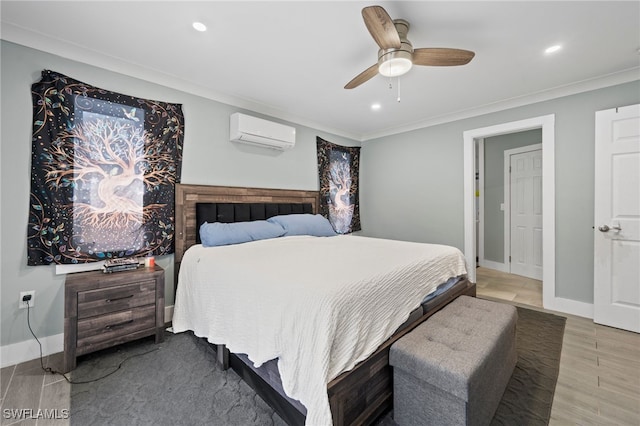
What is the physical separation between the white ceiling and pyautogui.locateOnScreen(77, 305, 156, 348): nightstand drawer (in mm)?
2123

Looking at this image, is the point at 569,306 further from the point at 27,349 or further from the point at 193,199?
the point at 27,349

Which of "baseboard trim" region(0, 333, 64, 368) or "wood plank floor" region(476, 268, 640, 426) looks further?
"baseboard trim" region(0, 333, 64, 368)

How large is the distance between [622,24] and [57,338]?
4.92 metres

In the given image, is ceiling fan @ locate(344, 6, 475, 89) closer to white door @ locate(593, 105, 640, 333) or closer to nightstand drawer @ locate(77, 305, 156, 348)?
white door @ locate(593, 105, 640, 333)

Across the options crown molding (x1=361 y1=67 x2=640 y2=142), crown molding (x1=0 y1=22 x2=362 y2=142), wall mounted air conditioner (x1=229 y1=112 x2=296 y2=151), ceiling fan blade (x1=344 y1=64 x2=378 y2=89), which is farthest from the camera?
wall mounted air conditioner (x1=229 y1=112 x2=296 y2=151)

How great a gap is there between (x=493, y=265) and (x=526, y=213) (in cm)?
110

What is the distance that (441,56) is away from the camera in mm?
1941

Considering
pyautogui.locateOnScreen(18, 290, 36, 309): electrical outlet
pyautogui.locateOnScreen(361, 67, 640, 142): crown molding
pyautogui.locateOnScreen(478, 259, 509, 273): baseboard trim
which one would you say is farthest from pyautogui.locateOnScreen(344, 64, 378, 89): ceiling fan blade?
pyautogui.locateOnScreen(478, 259, 509, 273): baseboard trim

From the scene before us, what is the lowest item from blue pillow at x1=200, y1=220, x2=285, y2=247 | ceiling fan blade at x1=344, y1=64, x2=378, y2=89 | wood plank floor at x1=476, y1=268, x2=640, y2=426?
wood plank floor at x1=476, y1=268, x2=640, y2=426

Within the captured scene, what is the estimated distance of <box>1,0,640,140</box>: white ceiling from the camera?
178 centimetres

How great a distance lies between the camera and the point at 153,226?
259 cm

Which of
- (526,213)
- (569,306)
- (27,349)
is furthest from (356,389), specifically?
(526,213)

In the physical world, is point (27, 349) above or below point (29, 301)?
below

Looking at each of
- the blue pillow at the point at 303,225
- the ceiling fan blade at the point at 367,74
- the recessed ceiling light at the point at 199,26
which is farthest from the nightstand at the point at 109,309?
the ceiling fan blade at the point at 367,74
